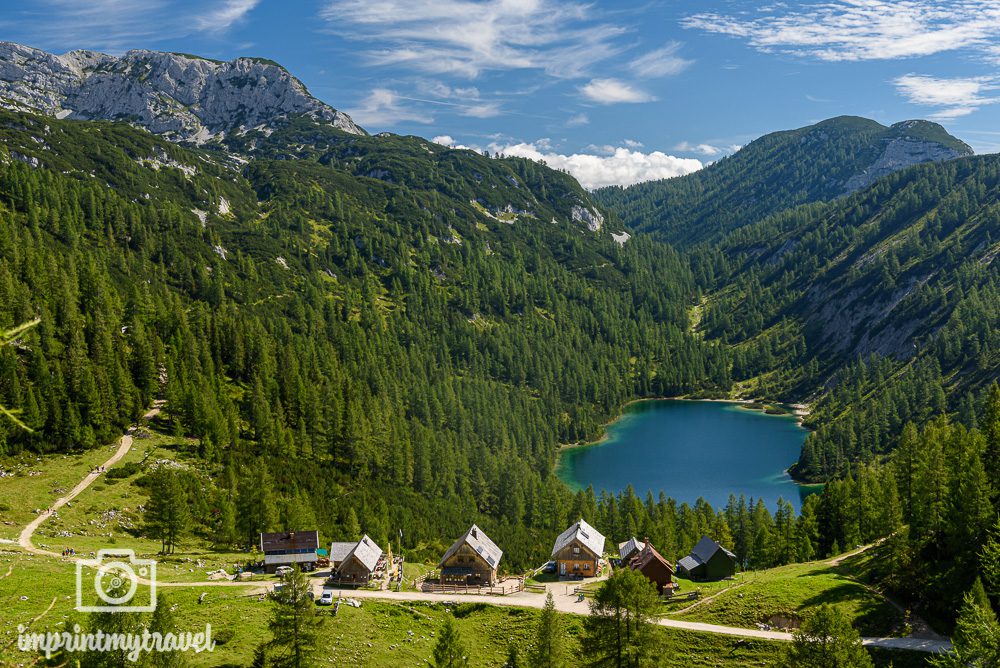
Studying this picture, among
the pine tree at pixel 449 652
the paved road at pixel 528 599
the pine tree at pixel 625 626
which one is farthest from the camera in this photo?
the paved road at pixel 528 599

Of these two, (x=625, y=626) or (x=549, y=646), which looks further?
(x=549, y=646)

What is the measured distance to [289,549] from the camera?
65688mm

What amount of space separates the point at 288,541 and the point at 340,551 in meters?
5.49

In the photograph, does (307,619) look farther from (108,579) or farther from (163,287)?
(163,287)

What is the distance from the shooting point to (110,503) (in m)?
73.4

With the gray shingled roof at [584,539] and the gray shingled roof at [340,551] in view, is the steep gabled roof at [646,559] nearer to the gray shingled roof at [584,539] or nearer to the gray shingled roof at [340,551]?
the gray shingled roof at [584,539]

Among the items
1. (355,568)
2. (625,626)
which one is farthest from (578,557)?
(625,626)

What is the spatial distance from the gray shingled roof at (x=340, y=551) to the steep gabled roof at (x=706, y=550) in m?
38.7

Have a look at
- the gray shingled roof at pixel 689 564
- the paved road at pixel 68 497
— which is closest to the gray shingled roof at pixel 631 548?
the gray shingled roof at pixel 689 564

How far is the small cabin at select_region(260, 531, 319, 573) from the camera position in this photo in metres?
64.4

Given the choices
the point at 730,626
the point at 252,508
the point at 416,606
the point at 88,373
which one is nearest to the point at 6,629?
the point at 416,606

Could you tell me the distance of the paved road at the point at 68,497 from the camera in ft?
193

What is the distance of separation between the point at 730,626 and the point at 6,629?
52960 millimetres

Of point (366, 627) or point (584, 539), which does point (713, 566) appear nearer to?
point (584, 539)
